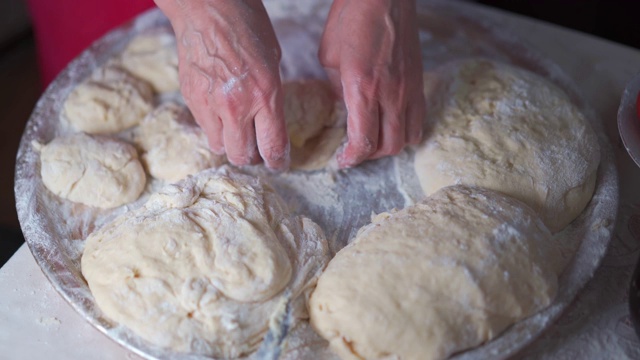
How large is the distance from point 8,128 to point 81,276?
1.87 meters

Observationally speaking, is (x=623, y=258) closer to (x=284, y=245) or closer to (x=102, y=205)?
(x=284, y=245)

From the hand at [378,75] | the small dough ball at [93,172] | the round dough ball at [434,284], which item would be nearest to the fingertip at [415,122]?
the hand at [378,75]

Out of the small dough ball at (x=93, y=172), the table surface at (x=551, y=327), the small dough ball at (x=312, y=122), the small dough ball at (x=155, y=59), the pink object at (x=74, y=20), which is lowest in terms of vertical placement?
the table surface at (x=551, y=327)

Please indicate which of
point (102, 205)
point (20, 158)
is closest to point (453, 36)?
Answer: point (102, 205)

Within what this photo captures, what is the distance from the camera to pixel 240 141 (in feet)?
5.07

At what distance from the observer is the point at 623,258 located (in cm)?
160

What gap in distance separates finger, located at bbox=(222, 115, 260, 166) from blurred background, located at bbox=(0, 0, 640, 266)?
765 millimetres

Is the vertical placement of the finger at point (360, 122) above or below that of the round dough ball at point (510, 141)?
above

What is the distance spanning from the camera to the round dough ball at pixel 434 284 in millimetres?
1220

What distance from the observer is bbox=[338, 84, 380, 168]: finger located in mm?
1555

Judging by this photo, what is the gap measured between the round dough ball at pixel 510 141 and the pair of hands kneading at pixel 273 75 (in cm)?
12

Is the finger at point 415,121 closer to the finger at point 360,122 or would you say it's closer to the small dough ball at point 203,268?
the finger at point 360,122

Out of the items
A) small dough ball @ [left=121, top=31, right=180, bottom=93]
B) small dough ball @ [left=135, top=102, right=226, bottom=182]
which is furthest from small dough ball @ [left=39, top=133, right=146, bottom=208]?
small dough ball @ [left=121, top=31, right=180, bottom=93]

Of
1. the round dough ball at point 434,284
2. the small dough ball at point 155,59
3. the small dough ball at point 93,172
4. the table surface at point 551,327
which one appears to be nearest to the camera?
the round dough ball at point 434,284
